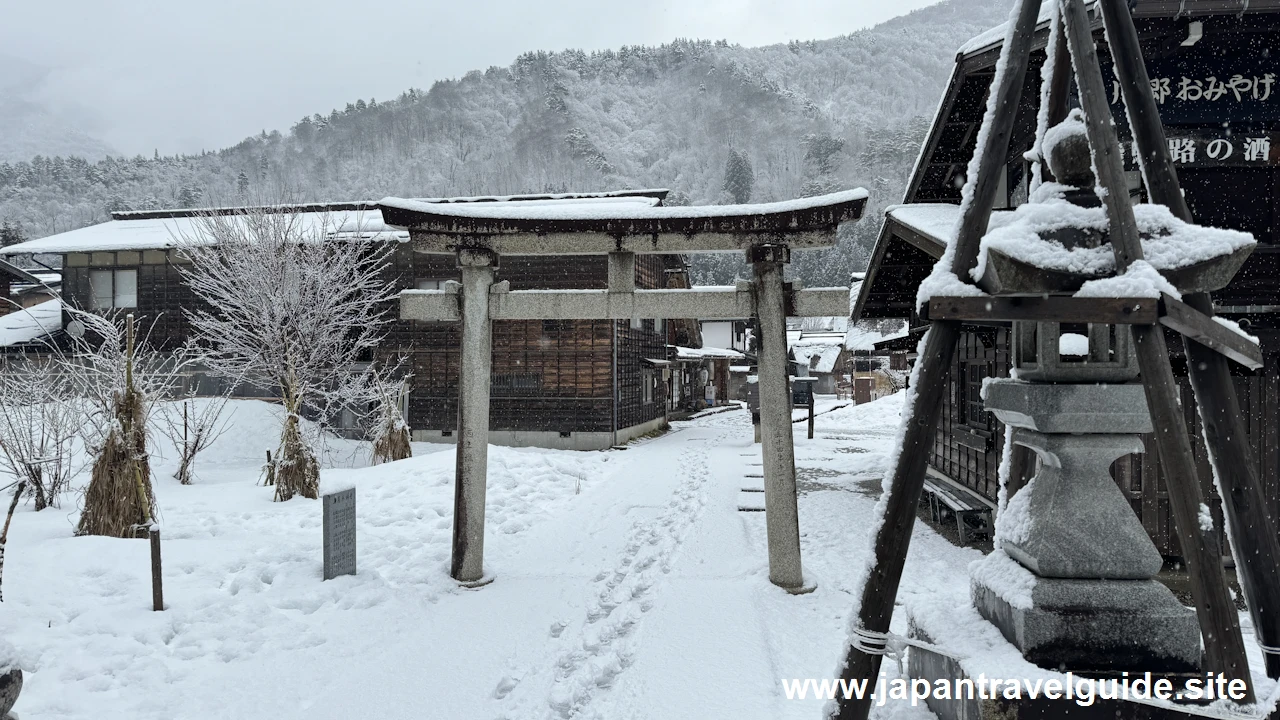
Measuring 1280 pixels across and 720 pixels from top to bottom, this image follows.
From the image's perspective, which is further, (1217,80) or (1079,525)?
(1217,80)

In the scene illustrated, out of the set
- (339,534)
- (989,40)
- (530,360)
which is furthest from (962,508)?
(530,360)

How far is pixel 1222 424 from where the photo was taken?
2.79m

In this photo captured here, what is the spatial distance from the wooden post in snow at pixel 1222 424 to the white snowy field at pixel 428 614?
1.53 m

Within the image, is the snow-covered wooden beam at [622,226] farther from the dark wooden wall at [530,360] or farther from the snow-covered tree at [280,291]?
the dark wooden wall at [530,360]

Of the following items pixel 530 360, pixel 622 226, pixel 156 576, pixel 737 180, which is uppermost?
pixel 737 180

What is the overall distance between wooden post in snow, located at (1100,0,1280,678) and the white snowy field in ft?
5.01

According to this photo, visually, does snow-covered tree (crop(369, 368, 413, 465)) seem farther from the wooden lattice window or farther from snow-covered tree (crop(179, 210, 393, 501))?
the wooden lattice window

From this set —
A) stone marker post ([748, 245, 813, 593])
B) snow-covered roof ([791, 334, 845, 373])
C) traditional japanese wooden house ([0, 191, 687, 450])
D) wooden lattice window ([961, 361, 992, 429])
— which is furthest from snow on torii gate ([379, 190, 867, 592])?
snow-covered roof ([791, 334, 845, 373])

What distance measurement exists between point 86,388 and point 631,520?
818 cm

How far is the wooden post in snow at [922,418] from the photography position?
2.78 metres

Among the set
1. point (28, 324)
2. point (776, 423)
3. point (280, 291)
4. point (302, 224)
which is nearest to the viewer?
point (776, 423)

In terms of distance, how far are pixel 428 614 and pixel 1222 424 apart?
6035 millimetres

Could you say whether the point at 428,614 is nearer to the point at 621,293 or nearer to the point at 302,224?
the point at 621,293

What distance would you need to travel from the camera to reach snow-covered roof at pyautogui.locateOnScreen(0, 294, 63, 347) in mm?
21944
